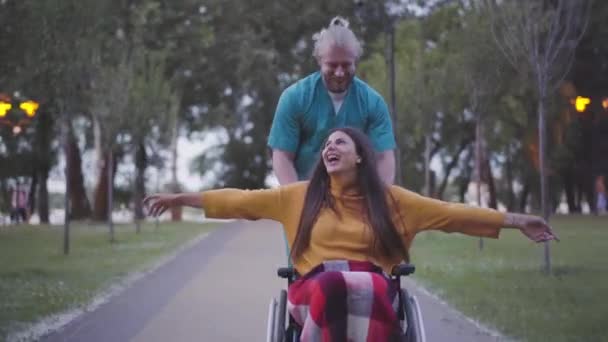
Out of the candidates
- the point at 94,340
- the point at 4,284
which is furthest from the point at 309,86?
the point at 4,284

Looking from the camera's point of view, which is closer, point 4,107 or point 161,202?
point 161,202

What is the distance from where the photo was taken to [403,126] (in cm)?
3028

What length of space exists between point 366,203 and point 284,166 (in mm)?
829

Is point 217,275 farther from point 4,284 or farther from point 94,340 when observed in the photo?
point 94,340

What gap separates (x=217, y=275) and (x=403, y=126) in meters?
16.2

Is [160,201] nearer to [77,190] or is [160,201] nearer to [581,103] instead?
[581,103]

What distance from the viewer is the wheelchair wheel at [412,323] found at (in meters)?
4.45

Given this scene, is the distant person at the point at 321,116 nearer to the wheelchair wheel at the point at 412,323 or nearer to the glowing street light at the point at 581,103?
the wheelchair wheel at the point at 412,323

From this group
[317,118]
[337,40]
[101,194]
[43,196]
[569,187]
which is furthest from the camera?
[569,187]

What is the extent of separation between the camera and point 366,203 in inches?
182

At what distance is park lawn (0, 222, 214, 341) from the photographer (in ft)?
35.2

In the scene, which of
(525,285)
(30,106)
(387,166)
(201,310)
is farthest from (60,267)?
(387,166)

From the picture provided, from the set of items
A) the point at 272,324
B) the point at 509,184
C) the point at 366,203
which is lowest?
the point at 272,324

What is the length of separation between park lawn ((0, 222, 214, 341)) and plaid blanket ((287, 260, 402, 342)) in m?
4.94
